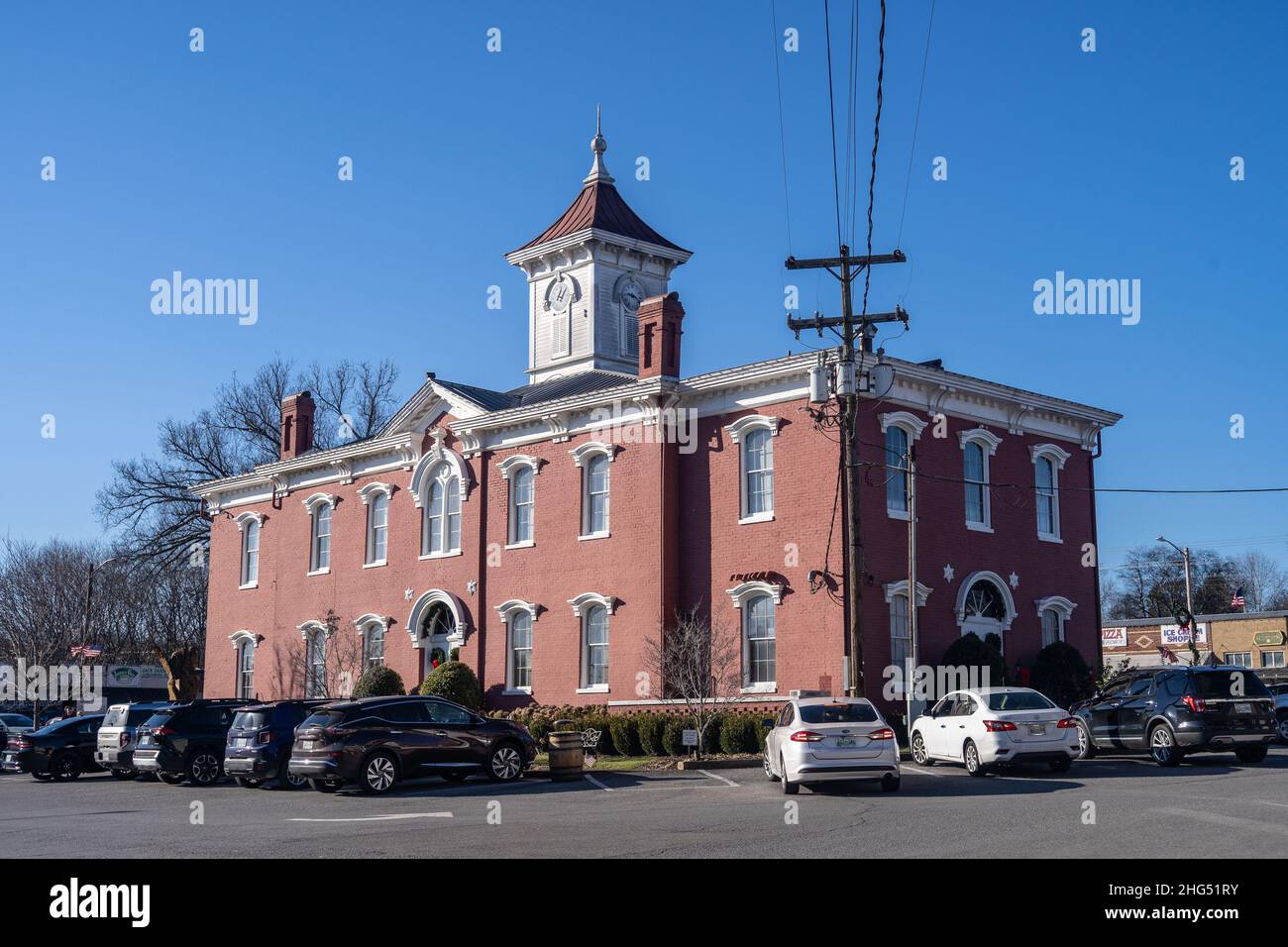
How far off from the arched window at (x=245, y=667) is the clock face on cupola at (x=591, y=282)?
14.0 metres

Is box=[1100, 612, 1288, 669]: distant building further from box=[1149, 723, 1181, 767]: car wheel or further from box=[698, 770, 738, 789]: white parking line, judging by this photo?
box=[698, 770, 738, 789]: white parking line

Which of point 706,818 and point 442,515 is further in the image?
point 442,515

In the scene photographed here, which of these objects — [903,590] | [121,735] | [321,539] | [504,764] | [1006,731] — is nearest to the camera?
[1006,731]

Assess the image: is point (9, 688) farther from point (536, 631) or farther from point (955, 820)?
point (955, 820)

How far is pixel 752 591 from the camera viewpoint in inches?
1251

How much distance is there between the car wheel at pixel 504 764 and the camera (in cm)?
2389

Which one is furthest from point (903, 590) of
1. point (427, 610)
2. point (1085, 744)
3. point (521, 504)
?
point (427, 610)

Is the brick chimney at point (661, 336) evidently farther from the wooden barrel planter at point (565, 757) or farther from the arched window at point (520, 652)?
the wooden barrel planter at point (565, 757)

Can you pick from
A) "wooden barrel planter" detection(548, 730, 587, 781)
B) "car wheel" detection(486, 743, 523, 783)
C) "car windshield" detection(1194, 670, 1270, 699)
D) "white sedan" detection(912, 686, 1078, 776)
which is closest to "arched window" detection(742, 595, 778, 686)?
"wooden barrel planter" detection(548, 730, 587, 781)

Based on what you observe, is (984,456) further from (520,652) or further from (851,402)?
(520,652)

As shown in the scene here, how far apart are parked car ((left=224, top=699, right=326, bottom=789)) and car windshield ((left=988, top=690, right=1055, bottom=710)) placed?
12041 millimetres

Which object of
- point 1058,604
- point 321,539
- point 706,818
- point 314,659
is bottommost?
point 706,818

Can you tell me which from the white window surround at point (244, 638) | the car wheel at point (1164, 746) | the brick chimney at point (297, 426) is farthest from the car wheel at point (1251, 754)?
the brick chimney at point (297, 426)

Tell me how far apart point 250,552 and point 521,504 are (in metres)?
14.6
